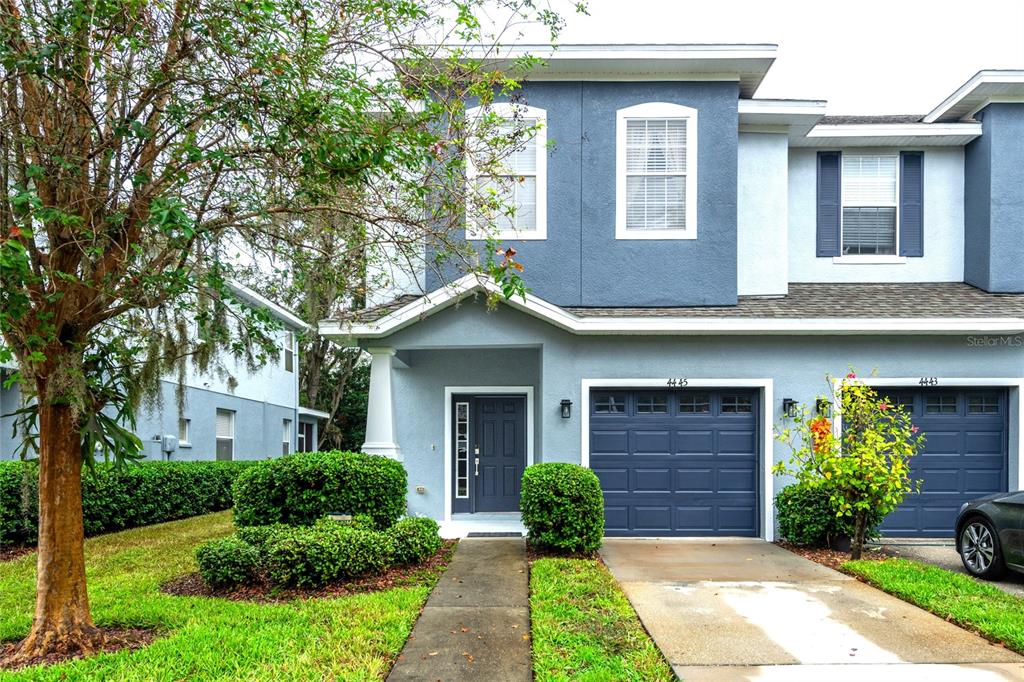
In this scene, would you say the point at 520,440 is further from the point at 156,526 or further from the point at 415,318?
the point at 156,526

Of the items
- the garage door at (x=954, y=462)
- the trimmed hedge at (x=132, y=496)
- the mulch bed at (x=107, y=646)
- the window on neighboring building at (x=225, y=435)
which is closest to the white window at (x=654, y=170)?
the garage door at (x=954, y=462)

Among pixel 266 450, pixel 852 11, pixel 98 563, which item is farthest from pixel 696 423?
pixel 266 450

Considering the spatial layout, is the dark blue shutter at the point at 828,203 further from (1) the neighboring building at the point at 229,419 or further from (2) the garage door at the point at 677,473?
(1) the neighboring building at the point at 229,419

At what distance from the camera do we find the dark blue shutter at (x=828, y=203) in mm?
13320

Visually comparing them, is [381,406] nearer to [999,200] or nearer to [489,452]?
[489,452]

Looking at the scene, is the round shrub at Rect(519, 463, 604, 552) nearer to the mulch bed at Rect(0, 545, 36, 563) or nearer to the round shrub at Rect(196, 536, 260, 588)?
the round shrub at Rect(196, 536, 260, 588)

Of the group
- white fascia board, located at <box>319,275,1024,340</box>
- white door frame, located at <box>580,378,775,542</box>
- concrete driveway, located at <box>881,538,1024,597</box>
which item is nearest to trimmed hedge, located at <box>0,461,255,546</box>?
white fascia board, located at <box>319,275,1024,340</box>

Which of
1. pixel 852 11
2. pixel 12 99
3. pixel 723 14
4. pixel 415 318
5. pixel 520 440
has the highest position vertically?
pixel 852 11

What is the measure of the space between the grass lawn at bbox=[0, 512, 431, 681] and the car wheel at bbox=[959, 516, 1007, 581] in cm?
621

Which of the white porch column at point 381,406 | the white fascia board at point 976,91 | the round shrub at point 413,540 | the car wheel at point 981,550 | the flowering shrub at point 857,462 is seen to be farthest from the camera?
the white fascia board at point 976,91

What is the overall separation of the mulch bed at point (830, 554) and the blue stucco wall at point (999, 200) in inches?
202

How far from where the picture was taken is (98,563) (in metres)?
9.83

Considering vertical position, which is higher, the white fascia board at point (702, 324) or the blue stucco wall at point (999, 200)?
the blue stucco wall at point (999, 200)

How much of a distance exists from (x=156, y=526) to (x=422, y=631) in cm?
864
